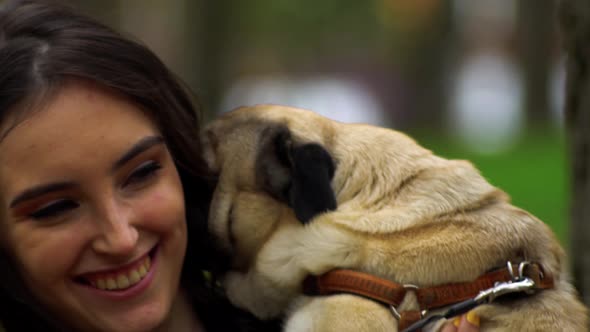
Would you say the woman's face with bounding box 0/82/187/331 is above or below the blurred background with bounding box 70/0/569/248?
above

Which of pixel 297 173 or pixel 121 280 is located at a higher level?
pixel 297 173

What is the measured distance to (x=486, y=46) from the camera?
3256cm

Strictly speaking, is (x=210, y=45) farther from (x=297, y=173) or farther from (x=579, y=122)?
(x=297, y=173)

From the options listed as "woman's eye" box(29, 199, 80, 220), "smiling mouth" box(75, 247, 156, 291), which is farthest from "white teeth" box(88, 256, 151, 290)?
"woman's eye" box(29, 199, 80, 220)

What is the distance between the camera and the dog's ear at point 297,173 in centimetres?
272

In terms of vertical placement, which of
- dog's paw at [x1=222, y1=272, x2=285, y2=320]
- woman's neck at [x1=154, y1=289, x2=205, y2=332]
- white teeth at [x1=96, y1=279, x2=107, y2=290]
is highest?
white teeth at [x1=96, y1=279, x2=107, y2=290]

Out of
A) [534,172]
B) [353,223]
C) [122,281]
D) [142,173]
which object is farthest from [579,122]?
[534,172]

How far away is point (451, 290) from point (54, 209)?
1117 mm

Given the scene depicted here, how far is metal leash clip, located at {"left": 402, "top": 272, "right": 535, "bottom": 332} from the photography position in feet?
8.21

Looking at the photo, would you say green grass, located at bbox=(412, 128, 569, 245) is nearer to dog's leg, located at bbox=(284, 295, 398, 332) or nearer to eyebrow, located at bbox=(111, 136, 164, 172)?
dog's leg, located at bbox=(284, 295, 398, 332)

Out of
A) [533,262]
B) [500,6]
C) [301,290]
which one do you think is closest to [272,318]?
[301,290]

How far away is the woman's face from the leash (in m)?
0.58

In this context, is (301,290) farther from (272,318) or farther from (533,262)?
(533,262)

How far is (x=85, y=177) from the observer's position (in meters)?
2.41
